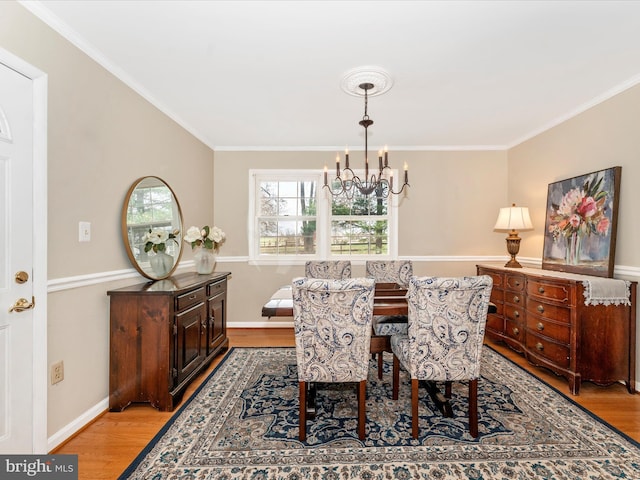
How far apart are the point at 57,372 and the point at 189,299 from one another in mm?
912

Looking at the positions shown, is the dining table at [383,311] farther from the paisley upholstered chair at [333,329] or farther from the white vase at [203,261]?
the white vase at [203,261]

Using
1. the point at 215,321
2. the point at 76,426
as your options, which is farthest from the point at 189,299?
the point at 76,426

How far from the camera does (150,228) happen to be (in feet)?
9.23

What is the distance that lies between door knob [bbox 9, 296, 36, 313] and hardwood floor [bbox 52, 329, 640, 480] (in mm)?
912

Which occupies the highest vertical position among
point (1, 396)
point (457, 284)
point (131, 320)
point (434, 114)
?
point (434, 114)

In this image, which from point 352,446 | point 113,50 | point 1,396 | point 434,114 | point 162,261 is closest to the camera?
point 1,396

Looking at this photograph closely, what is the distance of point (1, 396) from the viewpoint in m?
1.63

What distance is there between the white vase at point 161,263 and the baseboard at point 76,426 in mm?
1024

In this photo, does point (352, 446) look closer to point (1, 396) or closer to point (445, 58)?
point (1, 396)

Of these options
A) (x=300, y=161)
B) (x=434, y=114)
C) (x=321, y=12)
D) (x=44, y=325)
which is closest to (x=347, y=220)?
(x=300, y=161)

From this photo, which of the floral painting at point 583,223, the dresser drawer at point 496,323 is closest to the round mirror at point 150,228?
the dresser drawer at point 496,323

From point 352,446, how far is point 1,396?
6.24ft

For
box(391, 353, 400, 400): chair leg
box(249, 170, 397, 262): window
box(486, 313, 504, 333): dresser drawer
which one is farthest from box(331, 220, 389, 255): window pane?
box(391, 353, 400, 400): chair leg

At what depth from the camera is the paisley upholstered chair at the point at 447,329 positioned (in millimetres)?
1886
